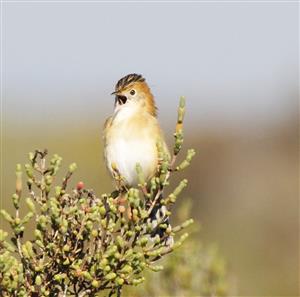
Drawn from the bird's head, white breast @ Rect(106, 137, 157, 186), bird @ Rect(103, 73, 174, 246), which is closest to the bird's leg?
bird @ Rect(103, 73, 174, 246)

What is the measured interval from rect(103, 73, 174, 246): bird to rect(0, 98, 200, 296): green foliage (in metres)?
1.47

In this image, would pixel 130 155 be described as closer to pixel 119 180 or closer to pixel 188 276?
pixel 119 180

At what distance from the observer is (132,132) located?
7.39 m

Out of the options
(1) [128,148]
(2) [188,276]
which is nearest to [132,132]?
(1) [128,148]

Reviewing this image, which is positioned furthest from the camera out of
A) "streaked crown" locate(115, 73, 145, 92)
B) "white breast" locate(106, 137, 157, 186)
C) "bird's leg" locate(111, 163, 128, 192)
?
"streaked crown" locate(115, 73, 145, 92)

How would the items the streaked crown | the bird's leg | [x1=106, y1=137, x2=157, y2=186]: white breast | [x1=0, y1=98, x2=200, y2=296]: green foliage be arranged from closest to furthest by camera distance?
1. [x1=0, y1=98, x2=200, y2=296]: green foliage
2. the bird's leg
3. [x1=106, y1=137, x2=157, y2=186]: white breast
4. the streaked crown

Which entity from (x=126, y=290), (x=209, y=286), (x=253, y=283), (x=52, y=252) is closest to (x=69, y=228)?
(x=52, y=252)

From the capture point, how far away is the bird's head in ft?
25.0

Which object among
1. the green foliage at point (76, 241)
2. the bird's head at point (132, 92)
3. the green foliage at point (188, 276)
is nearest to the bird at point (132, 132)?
the bird's head at point (132, 92)

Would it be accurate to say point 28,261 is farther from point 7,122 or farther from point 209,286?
point 7,122

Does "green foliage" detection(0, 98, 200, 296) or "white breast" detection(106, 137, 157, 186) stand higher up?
"white breast" detection(106, 137, 157, 186)

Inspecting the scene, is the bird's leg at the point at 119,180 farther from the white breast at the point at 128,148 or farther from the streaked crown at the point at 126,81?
the streaked crown at the point at 126,81

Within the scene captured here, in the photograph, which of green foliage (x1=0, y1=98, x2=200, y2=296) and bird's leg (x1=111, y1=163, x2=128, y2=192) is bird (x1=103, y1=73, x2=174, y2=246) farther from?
green foliage (x1=0, y1=98, x2=200, y2=296)

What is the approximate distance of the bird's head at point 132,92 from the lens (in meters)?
7.62
